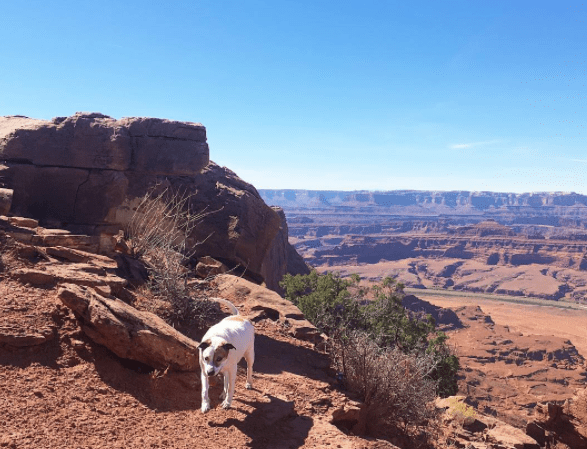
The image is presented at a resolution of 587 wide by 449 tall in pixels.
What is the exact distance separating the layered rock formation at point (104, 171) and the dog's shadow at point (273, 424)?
579 centimetres

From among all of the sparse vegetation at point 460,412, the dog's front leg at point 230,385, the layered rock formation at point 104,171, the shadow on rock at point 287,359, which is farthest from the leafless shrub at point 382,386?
the layered rock formation at point 104,171

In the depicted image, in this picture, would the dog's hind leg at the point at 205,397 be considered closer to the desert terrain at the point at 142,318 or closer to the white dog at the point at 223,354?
the white dog at the point at 223,354

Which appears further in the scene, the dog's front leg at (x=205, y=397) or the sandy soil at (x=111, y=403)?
the dog's front leg at (x=205, y=397)

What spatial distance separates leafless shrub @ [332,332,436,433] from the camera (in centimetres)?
692

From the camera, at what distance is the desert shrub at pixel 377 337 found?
723cm

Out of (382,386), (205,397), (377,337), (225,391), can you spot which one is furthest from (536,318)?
(205,397)

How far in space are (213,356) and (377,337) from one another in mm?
5212

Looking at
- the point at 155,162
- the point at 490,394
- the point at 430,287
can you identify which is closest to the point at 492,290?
the point at 430,287

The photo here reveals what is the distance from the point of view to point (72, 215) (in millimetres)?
11734

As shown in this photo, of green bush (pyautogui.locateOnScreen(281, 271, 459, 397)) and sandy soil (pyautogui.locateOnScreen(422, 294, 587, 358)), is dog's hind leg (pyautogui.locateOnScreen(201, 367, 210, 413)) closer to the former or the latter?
green bush (pyautogui.locateOnScreen(281, 271, 459, 397))

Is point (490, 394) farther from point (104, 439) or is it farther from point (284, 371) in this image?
point (104, 439)

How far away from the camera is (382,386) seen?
7.01 meters

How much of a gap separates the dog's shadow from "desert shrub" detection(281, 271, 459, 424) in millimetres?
1758

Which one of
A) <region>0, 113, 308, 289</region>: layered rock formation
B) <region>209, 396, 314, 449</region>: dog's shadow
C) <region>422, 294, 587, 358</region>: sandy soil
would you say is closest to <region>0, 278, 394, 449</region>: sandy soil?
<region>209, 396, 314, 449</region>: dog's shadow
